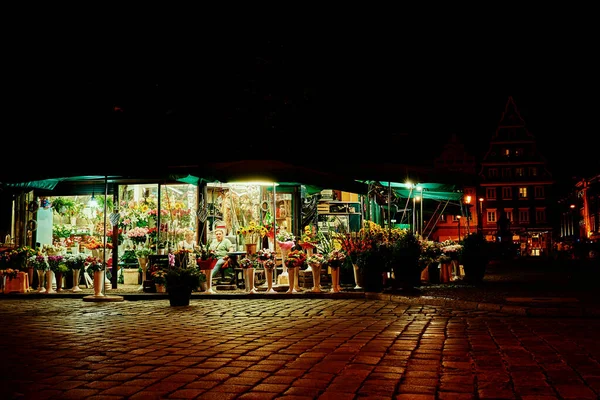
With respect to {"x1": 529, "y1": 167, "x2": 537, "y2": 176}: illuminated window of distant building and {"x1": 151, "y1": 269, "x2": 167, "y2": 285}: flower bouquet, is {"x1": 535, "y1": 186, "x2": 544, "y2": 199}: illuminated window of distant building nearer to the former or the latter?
{"x1": 529, "y1": 167, "x2": 537, "y2": 176}: illuminated window of distant building

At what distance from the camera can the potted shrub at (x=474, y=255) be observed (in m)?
17.3

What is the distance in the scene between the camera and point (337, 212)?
72.1 ft

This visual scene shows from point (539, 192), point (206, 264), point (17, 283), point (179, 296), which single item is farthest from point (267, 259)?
point (539, 192)

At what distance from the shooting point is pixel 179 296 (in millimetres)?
12594

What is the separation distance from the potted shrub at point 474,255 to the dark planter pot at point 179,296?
8.39m

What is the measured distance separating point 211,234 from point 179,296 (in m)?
6.23

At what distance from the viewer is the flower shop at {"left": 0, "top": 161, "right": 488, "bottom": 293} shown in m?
14.9

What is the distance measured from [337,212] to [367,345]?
1516cm

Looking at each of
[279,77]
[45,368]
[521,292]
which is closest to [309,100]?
[279,77]

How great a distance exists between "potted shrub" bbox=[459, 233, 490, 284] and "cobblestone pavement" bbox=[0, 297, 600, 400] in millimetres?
6813

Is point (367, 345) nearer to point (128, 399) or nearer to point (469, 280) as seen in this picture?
point (128, 399)

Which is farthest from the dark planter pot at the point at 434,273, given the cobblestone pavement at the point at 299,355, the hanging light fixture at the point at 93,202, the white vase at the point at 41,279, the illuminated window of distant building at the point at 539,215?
the illuminated window of distant building at the point at 539,215

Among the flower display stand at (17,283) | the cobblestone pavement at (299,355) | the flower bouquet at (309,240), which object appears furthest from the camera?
the flower bouquet at (309,240)

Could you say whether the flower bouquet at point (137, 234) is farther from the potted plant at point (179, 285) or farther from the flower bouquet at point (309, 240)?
the potted plant at point (179, 285)
